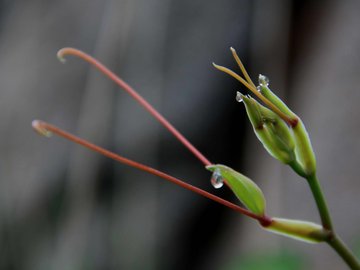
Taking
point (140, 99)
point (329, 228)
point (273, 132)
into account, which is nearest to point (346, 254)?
point (329, 228)

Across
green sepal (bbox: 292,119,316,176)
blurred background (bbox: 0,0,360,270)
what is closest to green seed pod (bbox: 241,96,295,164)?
green sepal (bbox: 292,119,316,176)

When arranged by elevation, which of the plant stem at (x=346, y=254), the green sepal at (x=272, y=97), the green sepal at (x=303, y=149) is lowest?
the plant stem at (x=346, y=254)

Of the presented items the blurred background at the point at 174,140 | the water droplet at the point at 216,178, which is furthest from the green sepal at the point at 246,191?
the blurred background at the point at 174,140

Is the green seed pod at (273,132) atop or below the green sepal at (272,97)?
below

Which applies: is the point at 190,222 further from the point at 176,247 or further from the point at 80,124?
the point at 80,124

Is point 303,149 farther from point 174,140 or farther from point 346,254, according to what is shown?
point 174,140

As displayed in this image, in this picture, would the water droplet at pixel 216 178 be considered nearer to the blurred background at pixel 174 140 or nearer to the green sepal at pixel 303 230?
the green sepal at pixel 303 230

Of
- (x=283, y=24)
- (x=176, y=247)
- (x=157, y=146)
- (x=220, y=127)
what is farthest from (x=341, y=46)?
(x=176, y=247)
